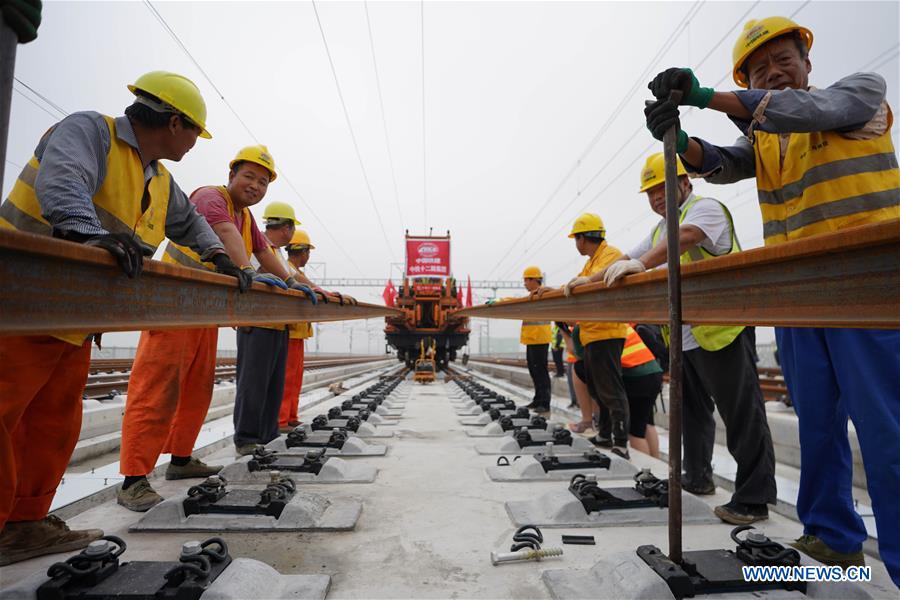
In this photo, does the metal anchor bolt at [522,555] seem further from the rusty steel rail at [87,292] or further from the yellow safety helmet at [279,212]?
the yellow safety helmet at [279,212]

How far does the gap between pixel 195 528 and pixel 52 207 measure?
1.28m

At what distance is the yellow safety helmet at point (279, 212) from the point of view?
4.57 m

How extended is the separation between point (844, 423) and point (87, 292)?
2375 mm

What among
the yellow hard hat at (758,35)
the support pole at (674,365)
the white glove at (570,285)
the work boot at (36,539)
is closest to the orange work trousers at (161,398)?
the work boot at (36,539)

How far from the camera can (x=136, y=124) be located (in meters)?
1.95

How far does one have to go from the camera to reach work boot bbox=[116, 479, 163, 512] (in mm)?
2145

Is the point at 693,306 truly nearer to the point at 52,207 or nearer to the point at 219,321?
the point at 219,321

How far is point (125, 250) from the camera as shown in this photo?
112 centimetres

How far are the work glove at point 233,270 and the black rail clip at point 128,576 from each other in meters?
0.95

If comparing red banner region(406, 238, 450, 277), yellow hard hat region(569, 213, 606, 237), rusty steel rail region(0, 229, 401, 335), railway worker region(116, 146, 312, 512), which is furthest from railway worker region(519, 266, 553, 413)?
red banner region(406, 238, 450, 277)

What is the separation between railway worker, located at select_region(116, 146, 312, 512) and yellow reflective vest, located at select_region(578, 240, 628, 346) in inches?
94.3

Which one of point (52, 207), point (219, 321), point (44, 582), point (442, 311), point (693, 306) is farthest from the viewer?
point (442, 311)

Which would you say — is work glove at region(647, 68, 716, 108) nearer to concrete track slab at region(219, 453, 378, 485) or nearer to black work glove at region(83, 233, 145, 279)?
black work glove at region(83, 233, 145, 279)

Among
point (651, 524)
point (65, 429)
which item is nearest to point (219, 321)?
point (65, 429)
